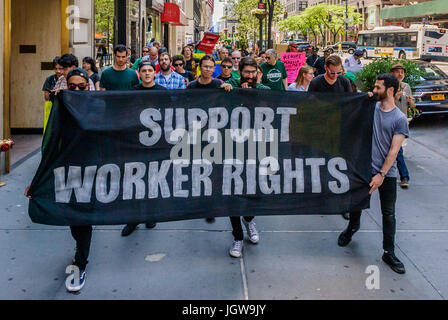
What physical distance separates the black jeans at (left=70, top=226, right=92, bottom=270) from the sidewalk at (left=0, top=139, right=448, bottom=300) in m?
0.22

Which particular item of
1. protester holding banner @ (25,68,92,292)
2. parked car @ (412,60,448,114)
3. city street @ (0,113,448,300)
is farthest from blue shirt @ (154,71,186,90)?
parked car @ (412,60,448,114)

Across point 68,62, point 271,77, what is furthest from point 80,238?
point 271,77

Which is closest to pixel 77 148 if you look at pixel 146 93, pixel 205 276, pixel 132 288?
pixel 146 93

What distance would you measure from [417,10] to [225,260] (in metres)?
70.9

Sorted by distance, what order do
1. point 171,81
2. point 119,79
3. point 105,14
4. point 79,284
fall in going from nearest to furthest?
point 79,284, point 119,79, point 171,81, point 105,14

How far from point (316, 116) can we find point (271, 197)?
0.89 metres

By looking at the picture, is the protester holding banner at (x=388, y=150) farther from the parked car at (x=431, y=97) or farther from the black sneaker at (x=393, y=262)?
the parked car at (x=431, y=97)

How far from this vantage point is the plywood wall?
1046 cm

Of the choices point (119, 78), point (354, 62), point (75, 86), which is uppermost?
point (354, 62)

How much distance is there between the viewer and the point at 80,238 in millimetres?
4430

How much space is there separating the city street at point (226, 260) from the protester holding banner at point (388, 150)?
27 centimetres

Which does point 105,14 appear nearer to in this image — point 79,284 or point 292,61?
point 292,61

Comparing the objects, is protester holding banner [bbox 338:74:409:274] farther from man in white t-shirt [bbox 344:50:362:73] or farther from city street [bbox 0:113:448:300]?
man in white t-shirt [bbox 344:50:362:73]

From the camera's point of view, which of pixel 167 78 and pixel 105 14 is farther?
pixel 105 14
